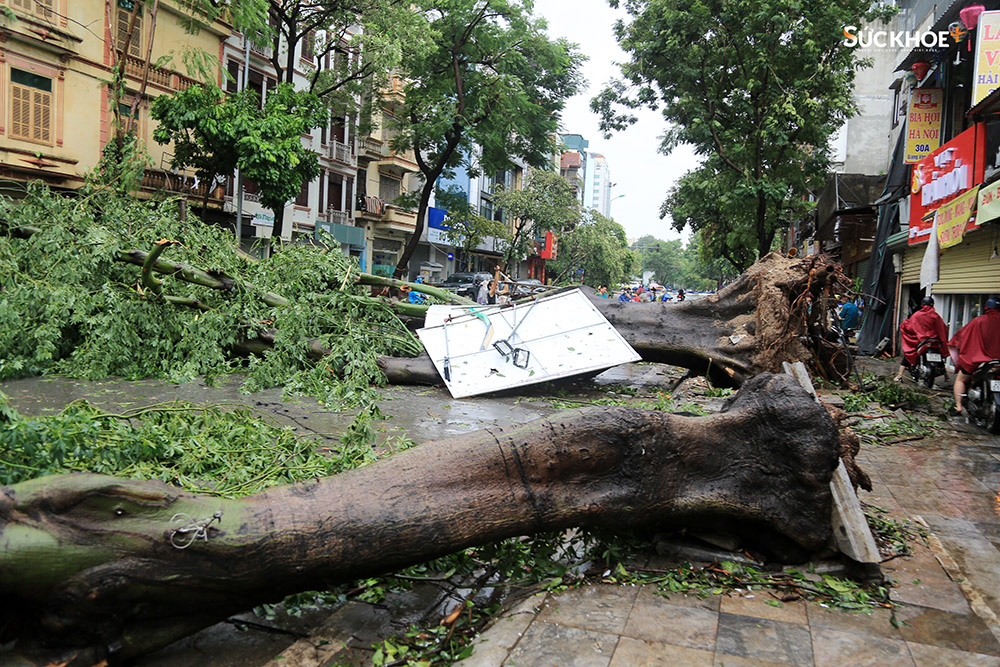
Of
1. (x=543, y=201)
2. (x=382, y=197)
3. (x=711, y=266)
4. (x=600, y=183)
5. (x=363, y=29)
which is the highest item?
(x=600, y=183)

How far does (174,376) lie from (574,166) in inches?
3287

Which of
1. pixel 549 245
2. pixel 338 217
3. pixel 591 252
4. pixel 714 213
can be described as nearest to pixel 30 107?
Result: pixel 338 217

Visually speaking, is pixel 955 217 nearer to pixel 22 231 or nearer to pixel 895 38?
pixel 22 231

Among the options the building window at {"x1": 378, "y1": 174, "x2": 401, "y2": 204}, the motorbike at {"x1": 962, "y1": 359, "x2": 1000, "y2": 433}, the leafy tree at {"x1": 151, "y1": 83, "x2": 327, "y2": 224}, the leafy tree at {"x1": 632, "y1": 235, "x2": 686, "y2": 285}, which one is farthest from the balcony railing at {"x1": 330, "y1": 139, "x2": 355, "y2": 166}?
the leafy tree at {"x1": 632, "y1": 235, "x2": 686, "y2": 285}

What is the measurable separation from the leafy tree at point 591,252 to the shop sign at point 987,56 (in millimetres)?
36953

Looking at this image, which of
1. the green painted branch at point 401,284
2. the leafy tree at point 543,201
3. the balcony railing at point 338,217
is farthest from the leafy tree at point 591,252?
the green painted branch at point 401,284

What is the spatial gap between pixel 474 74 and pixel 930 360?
1440cm

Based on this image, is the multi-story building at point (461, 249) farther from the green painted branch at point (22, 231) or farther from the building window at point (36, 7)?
the green painted branch at point (22, 231)

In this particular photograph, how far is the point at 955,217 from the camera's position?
448 inches

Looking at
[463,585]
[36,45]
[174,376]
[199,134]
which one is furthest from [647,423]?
[36,45]

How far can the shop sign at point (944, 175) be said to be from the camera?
10.9m

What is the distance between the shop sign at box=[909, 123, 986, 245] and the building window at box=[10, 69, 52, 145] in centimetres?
2061

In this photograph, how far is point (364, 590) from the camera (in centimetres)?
364

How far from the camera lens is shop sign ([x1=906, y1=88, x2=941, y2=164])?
48.8ft
